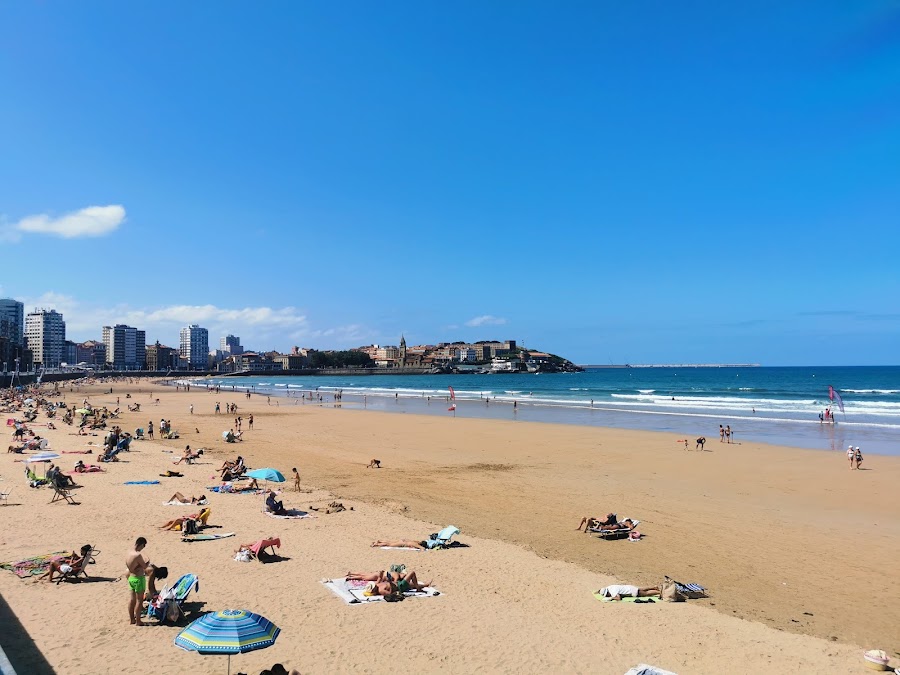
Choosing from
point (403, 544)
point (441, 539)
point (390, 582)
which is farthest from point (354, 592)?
point (441, 539)

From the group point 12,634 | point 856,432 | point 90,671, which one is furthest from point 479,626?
point 856,432

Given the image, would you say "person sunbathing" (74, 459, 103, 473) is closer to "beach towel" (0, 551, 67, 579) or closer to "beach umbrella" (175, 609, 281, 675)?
"beach towel" (0, 551, 67, 579)

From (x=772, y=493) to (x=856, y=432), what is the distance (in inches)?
779

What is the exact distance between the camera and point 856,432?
104ft

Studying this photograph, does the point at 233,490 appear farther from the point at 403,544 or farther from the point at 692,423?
the point at 692,423

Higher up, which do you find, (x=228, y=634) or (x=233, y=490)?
(x=228, y=634)

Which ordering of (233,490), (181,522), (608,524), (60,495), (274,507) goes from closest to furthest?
1. (181,522)
2. (608,524)
3. (274,507)
4. (60,495)
5. (233,490)

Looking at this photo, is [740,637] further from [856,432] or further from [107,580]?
[856,432]

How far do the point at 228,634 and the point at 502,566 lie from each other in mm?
5463

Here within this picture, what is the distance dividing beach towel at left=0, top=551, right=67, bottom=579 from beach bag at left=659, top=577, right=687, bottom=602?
30.6ft

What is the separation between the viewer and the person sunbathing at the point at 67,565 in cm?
858

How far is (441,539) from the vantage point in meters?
10.8

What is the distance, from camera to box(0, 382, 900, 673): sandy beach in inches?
268

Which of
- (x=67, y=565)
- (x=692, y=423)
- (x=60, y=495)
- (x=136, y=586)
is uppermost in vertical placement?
(x=136, y=586)
